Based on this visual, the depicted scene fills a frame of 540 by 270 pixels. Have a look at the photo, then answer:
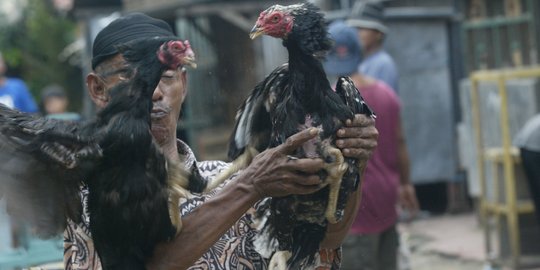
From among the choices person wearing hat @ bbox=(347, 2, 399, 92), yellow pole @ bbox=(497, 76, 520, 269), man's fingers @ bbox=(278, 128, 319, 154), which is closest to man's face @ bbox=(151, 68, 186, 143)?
man's fingers @ bbox=(278, 128, 319, 154)

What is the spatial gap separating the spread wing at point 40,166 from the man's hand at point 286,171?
1.55ft

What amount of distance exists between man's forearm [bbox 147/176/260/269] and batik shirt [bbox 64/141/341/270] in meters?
0.21

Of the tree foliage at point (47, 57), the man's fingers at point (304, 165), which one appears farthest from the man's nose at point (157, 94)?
the tree foliage at point (47, 57)

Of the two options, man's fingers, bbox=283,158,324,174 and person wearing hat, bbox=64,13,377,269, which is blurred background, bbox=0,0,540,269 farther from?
man's fingers, bbox=283,158,324,174

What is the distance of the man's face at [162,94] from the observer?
3258 mm

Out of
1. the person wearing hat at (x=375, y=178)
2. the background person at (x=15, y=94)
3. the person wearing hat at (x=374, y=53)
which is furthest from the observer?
the background person at (x=15, y=94)

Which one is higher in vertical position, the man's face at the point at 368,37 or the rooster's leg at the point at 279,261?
the man's face at the point at 368,37

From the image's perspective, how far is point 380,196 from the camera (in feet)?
20.5

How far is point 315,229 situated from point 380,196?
2983mm

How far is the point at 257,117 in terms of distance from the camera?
11.4ft

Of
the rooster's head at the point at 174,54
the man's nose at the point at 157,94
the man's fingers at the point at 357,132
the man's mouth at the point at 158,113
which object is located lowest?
the man's fingers at the point at 357,132

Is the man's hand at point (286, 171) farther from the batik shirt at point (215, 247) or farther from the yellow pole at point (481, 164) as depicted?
the yellow pole at point (481, 164)

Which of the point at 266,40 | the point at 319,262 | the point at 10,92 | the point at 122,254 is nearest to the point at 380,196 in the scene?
the point at 319,262

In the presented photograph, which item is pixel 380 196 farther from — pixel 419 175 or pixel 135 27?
pixel 419 175
